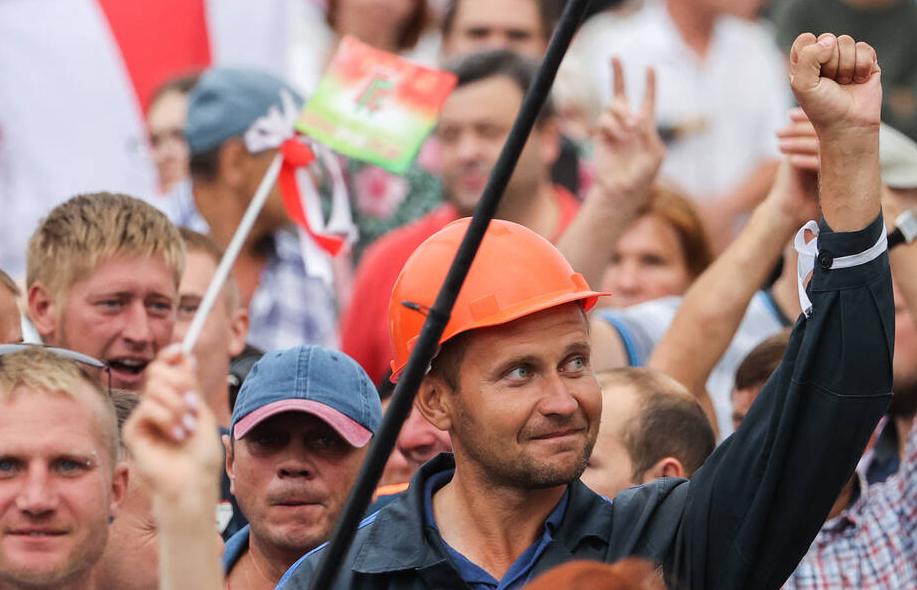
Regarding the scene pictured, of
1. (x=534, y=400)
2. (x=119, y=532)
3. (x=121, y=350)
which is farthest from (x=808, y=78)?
(x=121, y=350)

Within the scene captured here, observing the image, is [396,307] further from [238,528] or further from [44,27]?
[44,27]

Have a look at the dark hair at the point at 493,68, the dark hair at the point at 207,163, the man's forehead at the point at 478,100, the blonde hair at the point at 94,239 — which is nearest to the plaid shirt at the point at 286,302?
the dark hair at the point at 207,163

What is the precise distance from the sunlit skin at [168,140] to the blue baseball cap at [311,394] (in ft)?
12.8

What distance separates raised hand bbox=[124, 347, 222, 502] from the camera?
2.91 meters

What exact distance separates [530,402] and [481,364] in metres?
0.13

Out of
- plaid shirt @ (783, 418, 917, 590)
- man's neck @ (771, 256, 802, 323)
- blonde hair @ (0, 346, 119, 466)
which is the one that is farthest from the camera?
man's neck @ (771, 256, 802, 323)

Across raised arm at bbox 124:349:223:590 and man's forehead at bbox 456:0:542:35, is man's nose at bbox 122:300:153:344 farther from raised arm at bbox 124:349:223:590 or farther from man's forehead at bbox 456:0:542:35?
man's forehead at bbox 456:0:542:35

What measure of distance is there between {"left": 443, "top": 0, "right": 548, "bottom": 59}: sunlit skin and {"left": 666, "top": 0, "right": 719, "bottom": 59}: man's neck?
99 centimetres

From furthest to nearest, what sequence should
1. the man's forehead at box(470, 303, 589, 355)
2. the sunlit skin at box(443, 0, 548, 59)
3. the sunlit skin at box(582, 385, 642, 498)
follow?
the sunlit skin at box(443, 0, 548, 59), the sunlit skin at box(582, 385, 642, 498), the man's forehead at box(470, 303, 589, 355)

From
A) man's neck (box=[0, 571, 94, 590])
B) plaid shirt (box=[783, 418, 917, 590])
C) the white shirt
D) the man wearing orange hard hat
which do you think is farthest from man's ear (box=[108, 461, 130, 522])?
the white shirt

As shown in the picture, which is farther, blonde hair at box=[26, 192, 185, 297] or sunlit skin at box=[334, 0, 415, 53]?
sunlit skin at box=[334, 0, 415, 53]

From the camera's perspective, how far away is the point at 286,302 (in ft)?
23.9

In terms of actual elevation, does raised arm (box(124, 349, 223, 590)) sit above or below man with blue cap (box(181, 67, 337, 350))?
below

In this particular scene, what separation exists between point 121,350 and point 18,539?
135 cm
